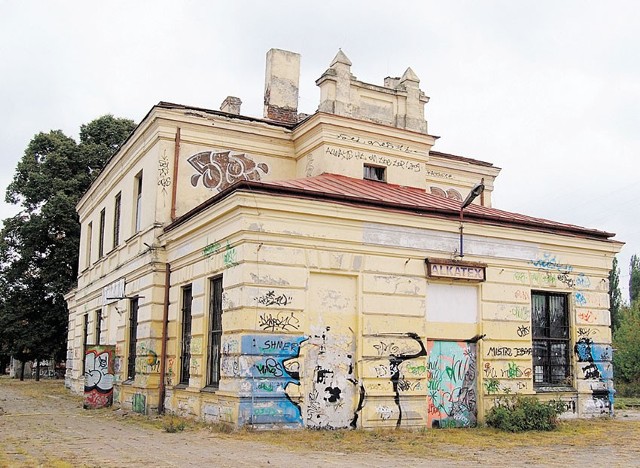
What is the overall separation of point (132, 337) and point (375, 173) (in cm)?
874

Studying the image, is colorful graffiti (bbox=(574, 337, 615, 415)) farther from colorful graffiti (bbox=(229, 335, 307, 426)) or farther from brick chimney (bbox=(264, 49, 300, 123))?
brick chimney (bbox=(264, 49, 300, 123))

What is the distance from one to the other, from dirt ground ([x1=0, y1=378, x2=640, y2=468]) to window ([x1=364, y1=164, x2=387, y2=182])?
310 inches

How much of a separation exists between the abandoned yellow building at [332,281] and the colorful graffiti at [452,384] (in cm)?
4

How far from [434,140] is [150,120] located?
27.1 ft

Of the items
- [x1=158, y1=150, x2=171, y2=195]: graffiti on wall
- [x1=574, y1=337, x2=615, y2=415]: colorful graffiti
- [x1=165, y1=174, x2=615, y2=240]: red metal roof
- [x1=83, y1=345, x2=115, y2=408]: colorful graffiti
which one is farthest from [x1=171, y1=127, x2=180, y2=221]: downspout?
[x1=574, y1=337, x2=615, y2=415]: colorful graffiti

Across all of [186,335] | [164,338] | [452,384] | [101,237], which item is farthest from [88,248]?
[452,384]

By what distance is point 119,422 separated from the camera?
16.9 m

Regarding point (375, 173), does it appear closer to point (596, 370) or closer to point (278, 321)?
point (278, 321)

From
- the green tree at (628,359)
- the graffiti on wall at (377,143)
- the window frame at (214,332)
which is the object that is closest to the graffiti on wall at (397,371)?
the window frame at (214,332)

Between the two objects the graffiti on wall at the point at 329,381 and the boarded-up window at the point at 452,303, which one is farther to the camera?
the boarded-up window at the point at 452,303

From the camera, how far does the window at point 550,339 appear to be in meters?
17.1

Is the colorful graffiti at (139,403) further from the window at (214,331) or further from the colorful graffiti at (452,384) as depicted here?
the colorful graffiti at (452,384)

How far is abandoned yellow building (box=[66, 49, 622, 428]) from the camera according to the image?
45.6 ft

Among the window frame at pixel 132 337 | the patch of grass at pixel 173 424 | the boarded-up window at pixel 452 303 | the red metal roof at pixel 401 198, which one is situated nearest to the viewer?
the patch of grass at pixel 173 424
